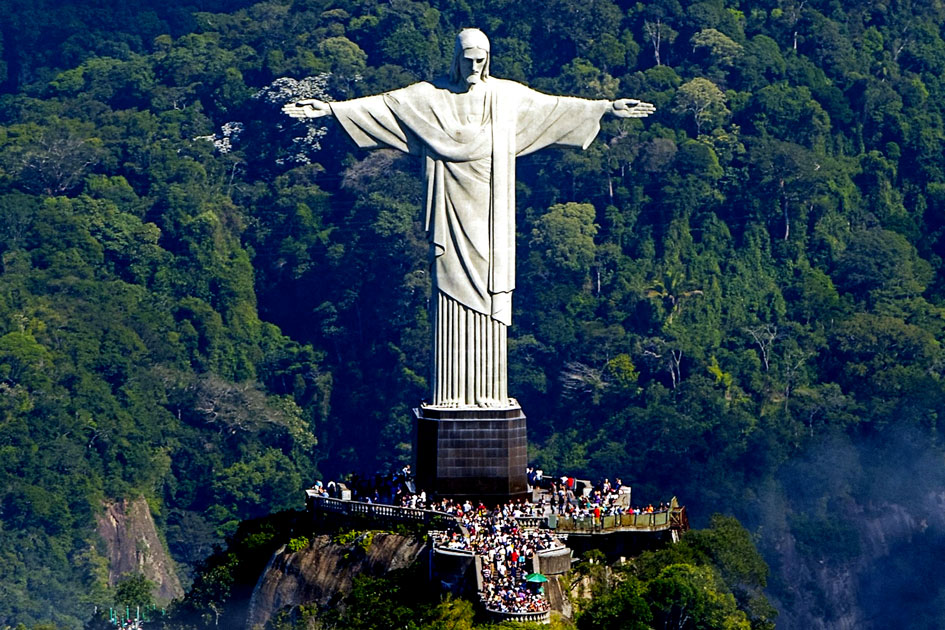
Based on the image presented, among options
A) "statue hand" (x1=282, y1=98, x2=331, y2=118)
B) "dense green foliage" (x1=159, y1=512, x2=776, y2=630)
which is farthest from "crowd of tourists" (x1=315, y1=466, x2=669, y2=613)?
"statue hand" (x1=282, y1=98, x2=331, y2=118)

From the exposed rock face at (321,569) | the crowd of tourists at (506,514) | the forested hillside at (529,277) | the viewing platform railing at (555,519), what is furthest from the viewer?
the forested hillside at (529,277)

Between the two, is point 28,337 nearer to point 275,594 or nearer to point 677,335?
point 677,335

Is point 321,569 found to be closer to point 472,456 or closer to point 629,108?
point 472,456

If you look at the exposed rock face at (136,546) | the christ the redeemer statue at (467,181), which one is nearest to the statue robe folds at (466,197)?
the christ the redeemer statue at (467,181)

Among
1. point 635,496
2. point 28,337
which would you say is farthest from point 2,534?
point 635,496

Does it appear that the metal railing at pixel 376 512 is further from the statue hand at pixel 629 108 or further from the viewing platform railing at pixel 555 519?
the statue hand at pixel 629 108

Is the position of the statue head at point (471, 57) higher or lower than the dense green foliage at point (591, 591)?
higher

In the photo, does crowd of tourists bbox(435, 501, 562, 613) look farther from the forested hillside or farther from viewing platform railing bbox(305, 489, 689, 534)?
the forested hillside
